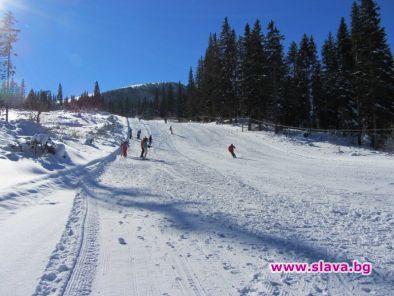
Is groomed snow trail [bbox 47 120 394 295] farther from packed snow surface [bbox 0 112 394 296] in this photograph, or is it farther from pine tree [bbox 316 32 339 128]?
pine tree [bbox 316 32 339 128]

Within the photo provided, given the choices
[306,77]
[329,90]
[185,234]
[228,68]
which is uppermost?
[228,68]

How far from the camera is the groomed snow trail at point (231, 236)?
4.12 meters

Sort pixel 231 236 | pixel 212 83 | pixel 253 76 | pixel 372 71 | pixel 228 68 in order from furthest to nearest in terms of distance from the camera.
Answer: pixel 212 83 → pixel 228 68 → pixel 253 76 → pixel 372 71 → pixel 231 236

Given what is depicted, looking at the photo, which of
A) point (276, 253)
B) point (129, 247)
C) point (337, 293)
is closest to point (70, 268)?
point (129, 247)

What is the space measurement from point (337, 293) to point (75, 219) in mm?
4989

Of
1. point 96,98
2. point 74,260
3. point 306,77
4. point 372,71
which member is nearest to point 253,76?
point 306,77

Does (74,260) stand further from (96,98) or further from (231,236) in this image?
(96,98)

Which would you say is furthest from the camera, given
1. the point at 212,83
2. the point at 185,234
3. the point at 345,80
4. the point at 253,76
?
the point at 212,83

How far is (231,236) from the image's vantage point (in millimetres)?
5906

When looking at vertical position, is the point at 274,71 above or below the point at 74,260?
above

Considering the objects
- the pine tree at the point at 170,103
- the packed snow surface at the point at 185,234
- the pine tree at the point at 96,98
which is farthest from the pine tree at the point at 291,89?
the pine tree at the point at 96,98

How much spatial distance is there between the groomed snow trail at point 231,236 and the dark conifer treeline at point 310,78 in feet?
86.0

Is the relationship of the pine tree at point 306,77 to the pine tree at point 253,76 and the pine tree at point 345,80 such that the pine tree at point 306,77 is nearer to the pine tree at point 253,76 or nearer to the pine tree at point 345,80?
the pine tree at point 345,80

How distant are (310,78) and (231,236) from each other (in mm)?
46279
